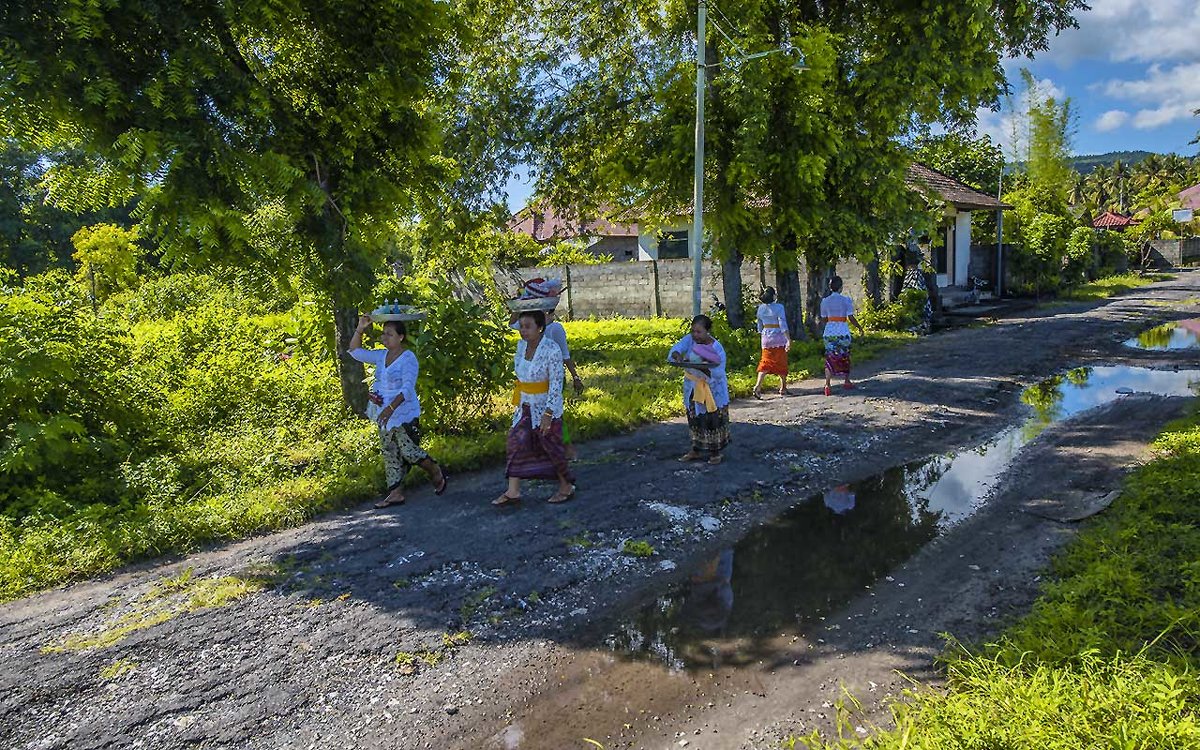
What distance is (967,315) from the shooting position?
20250mm

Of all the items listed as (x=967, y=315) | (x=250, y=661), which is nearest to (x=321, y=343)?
(x=250, y=661)

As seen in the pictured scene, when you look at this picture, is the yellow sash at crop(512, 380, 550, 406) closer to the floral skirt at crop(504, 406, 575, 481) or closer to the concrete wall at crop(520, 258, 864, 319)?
the floral skirt at crop(504, 406, 575, 481)

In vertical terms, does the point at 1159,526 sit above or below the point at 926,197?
below

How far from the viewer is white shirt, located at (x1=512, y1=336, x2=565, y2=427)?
6.04 metres

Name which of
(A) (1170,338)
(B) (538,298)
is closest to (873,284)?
(A) (1170,338)

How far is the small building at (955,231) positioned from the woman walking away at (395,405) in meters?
20.6

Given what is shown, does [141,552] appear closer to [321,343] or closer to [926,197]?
[321,343]

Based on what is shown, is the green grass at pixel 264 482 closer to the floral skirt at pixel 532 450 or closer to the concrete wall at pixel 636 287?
the floral skirt at pixel 532 450

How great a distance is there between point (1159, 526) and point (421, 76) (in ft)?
24.9

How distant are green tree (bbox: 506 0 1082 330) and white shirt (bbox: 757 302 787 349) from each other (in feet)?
9.31

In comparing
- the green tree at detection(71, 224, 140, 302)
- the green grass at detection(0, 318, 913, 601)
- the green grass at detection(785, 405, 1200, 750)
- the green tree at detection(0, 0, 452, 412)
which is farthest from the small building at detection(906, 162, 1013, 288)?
the green tree at detection(71, 224, 140, 302)

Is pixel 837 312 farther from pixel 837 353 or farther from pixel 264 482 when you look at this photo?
pixel 264 482

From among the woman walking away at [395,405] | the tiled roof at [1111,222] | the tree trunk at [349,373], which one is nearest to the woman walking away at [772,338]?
the tree trunk at [349,373]

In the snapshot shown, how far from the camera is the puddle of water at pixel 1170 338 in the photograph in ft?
43.6
